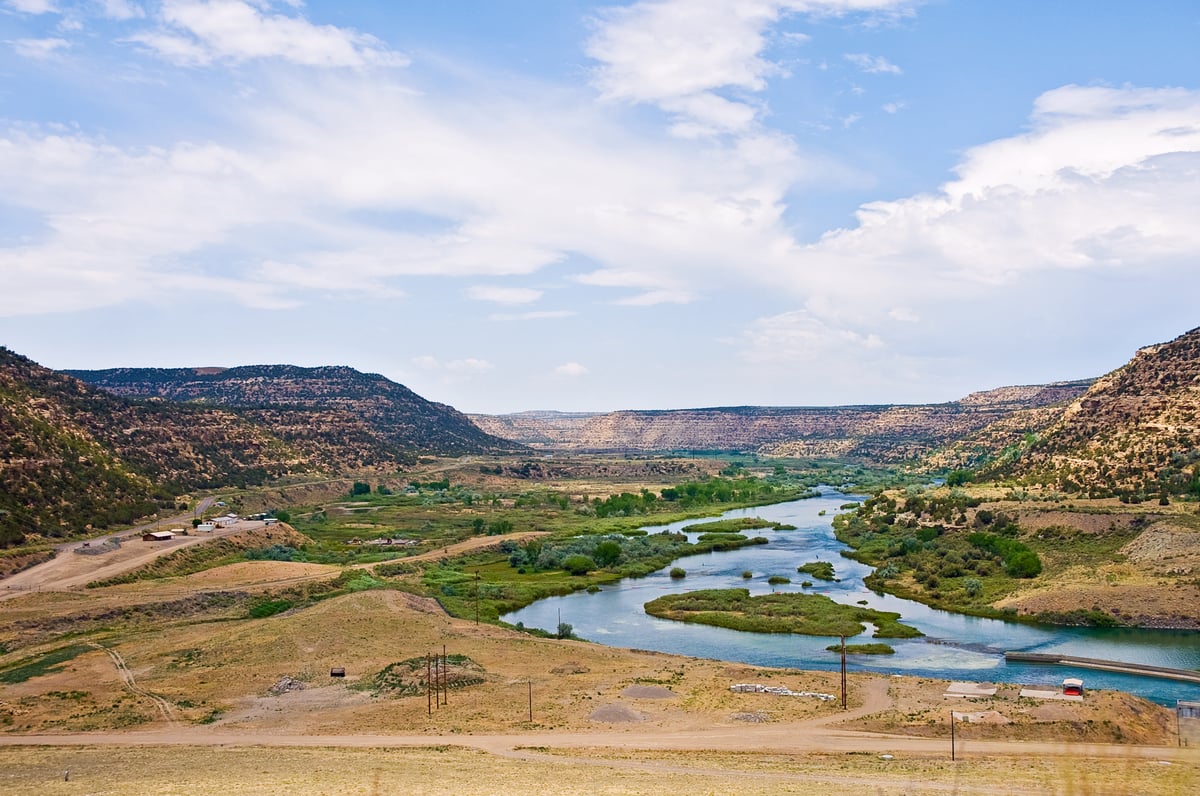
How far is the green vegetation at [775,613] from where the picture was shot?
192 feet

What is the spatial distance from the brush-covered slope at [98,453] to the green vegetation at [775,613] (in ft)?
173

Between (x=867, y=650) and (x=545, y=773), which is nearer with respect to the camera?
(x=545, y=773)

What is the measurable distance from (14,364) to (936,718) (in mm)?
116794

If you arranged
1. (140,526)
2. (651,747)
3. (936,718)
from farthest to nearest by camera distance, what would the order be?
1. (140,526)
2. (936,718)
3. (651,747)

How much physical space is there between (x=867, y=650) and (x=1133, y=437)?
58.7 m

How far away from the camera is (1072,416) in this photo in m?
115

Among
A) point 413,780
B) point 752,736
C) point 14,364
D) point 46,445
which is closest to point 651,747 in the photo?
point 752,736

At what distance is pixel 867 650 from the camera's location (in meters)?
52.7

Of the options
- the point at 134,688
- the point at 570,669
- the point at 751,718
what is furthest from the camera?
the point at 570,669

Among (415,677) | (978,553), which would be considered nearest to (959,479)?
(978,553)

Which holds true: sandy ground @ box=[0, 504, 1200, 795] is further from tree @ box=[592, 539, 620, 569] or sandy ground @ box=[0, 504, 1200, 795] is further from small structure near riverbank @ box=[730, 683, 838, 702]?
tree @ box=[592, 539, 620, 569]

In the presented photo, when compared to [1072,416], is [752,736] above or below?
below

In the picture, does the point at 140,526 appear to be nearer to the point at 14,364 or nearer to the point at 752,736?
the point at 14,364

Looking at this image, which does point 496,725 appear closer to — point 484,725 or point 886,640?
point 484,725
